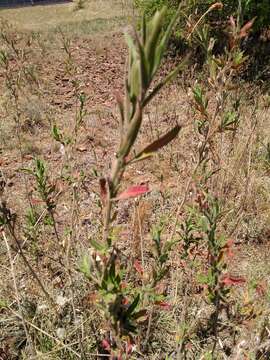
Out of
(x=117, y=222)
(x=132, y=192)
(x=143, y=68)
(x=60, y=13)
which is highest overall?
(x=143, y=68)

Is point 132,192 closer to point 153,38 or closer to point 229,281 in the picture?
point 153,38

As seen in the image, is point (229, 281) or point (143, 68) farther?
point (229, 281)

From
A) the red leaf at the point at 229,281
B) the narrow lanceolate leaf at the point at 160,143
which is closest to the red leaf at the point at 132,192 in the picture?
the narrow lanceolate leaf at the point at 160,143

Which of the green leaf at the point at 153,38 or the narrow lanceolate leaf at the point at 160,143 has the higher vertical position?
the green leaf at the point at 153,38

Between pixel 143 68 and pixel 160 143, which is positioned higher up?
pixel 143 68

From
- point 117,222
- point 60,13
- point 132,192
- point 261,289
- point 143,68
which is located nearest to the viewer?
point 143,68

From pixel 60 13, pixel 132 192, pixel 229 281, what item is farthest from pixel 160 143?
pixel 60 13

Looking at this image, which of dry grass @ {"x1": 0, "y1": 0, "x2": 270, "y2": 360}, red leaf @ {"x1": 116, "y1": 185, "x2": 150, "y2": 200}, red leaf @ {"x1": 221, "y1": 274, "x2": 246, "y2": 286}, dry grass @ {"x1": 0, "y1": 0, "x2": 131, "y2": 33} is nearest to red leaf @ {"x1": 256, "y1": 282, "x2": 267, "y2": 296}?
dry grass @ {"x1": 0, "y1": 0, "x2": 270, "y2": 360}

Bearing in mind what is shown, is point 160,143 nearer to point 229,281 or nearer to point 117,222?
point 229,281

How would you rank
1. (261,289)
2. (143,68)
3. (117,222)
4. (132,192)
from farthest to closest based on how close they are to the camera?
(117,222) → (261,289) → (132,192) → (143,68)

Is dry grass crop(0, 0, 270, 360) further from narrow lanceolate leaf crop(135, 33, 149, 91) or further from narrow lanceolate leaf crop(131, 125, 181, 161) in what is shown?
narrow lanceolate leaf crop(135, 33, 149, 91)

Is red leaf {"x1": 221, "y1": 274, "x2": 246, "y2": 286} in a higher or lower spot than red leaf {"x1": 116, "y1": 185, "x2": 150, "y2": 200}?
lower

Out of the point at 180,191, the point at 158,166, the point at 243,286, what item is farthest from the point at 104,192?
the point at 158,166

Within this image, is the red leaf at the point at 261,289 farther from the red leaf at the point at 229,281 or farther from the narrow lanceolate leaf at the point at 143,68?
the narrow lanceolate leaf at the point at 143,68
